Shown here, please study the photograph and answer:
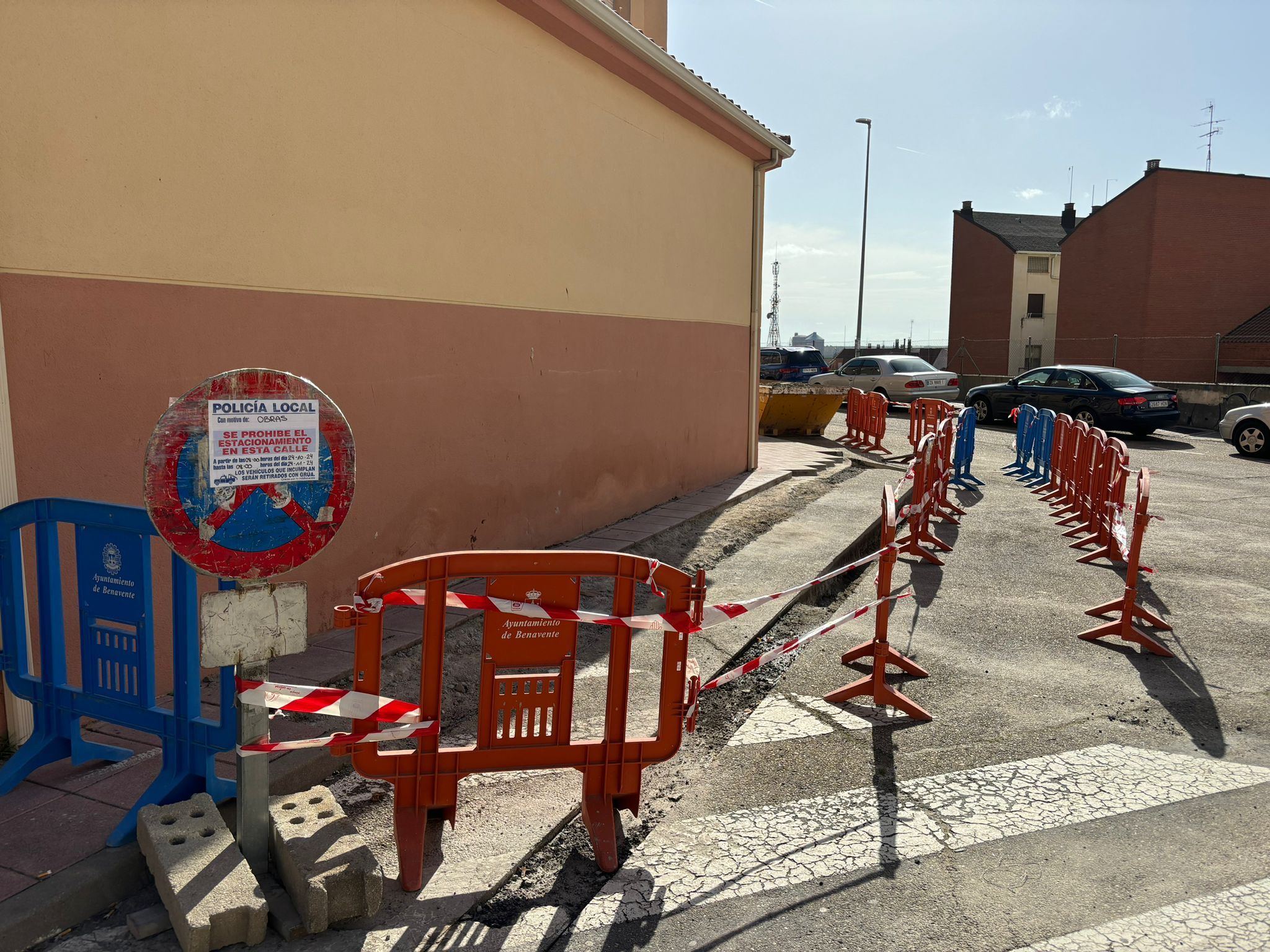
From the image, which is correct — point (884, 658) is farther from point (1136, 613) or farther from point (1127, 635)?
point (1136, 613)

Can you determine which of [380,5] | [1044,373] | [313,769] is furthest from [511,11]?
[1044,373]

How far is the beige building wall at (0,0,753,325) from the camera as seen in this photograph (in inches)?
173

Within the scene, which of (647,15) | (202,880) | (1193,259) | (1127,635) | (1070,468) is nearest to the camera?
(202,880)

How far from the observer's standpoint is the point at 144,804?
3.52 meters

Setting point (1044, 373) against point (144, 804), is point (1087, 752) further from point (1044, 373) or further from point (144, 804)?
point (1044, 373)

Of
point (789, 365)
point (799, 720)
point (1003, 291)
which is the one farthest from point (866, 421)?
point (1003, 291)

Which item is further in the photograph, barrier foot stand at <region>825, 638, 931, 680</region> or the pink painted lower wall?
barrier foot stand at <region>825, 638, 931, 680</region>

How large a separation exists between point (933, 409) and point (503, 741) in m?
13.4

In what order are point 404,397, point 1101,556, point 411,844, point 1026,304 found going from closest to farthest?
point 411,844 → point 404,397 → point 1101,556 → point 1026,304

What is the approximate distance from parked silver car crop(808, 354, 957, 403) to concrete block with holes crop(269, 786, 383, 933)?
22.3 m

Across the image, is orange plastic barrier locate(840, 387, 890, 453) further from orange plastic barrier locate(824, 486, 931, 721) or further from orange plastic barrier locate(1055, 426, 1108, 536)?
orange plastic barrier locate(824, 486, 931, 721)

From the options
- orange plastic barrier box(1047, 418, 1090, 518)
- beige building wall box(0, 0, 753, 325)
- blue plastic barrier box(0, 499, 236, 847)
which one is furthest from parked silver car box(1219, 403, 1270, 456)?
blue plastic barrier box(0, 499, 236, 847)

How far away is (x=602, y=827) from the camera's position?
3.67m

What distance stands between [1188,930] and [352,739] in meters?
2.89
